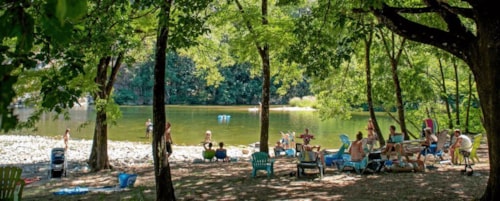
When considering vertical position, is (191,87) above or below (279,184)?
above

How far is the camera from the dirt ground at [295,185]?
7.68m

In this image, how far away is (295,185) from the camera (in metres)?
9.03

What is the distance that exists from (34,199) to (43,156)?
1141cm

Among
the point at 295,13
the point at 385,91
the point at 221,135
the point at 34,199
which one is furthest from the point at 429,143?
the point at 221,135

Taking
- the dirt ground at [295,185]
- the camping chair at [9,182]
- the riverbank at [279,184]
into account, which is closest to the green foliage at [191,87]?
the riverbank at [279,184]

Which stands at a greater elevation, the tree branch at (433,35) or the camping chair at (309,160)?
the tree branch at (433,35)

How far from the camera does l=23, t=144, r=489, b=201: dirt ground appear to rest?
7.68 metres

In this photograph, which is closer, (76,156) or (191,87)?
(76,156)

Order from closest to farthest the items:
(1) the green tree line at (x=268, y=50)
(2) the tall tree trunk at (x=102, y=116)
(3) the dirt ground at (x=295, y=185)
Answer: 1. (1) the green tree line at (x=268, y=50)
2. (3) the dirt ground at (x=295, y=185)
3. (2) the tall tree trunk at (x=102, y=116)

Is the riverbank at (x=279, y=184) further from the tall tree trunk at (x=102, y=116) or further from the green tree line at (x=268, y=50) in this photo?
the green tree line at (x=268, y=50)

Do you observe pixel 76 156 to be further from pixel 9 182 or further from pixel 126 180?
pixel 9 182

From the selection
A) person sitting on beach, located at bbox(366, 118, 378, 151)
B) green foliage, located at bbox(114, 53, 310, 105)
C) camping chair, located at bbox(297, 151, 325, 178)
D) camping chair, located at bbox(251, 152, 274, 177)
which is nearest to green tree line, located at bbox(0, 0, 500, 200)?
person sitting on beach, located at bbox(366, 118, 378, 151)

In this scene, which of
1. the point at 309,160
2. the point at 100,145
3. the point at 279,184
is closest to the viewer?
the point at 279,184

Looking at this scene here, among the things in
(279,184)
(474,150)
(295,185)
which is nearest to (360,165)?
(295,185)
